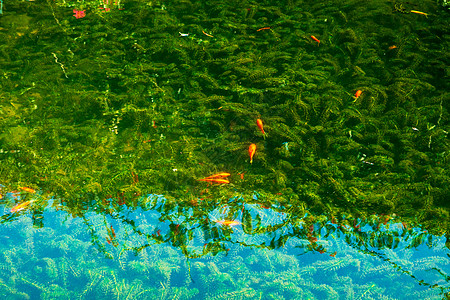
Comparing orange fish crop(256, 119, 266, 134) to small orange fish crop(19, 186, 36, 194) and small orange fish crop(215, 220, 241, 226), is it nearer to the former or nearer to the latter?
small orange fish crop(215, 220, 241, 226)

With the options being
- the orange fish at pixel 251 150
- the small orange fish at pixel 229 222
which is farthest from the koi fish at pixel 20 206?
the orange fish at pixel 251 150

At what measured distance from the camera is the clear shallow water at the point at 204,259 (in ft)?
5.59

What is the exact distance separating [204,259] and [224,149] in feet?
2.15

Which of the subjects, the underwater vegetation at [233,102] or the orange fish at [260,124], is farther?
the orange fish at [260,124]

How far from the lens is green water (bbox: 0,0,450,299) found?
178cm

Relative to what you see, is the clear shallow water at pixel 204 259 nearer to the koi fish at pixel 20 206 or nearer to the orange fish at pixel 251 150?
the koi fish at pixel 20 206

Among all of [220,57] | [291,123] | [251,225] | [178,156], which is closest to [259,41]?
[220,57]

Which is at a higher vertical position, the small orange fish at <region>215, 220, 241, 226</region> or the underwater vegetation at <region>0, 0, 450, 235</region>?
the underwater vegetation at <region>0, 0, 450, 235</region>

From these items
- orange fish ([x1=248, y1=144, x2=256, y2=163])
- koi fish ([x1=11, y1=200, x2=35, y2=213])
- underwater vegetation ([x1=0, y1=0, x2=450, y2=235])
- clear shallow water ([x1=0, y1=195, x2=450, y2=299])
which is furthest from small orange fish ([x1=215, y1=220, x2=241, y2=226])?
koi fish ([x1=11, y1=200, x2=35, y2=213])

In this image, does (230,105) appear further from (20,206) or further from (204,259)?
(20,206)

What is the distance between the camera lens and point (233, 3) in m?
2.76

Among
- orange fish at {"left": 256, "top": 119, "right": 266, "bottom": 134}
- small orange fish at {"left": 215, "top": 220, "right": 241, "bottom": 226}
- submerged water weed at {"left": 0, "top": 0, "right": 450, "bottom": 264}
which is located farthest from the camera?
orange fish at {"left": 256, "top": 119, "right": 266, "bottom": 134}

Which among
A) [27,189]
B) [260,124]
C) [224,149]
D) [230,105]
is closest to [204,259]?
[224,149]

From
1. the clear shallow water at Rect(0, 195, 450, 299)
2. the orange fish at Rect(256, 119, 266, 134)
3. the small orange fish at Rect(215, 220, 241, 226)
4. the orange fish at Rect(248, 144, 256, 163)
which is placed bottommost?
the clear shallow water at Rect(0, 195, 450, 299)
